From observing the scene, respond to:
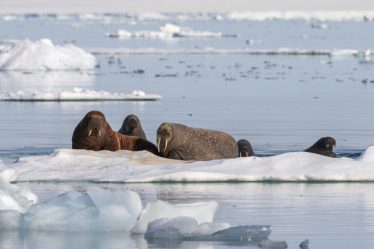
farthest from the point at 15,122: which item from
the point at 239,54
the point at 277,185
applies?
the point at 239,54

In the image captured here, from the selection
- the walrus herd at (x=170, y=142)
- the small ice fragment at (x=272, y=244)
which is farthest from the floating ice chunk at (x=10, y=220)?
the walrus herd at (x=170, y=142)

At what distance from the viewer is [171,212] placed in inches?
296

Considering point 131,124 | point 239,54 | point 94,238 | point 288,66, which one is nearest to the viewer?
point 94,238

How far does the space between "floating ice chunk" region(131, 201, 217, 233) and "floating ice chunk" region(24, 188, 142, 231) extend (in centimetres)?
9

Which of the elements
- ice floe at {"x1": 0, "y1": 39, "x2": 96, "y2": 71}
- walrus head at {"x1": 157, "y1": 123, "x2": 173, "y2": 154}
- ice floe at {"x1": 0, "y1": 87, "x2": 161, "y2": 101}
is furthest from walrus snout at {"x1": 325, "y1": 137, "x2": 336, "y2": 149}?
ice floe at {"x1": 0, "y1": 39, "x2": 96, "y2": 71}

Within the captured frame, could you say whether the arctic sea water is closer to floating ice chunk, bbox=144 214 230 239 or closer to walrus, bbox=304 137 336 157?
floating ice chunk, bbox=144 214 230 239

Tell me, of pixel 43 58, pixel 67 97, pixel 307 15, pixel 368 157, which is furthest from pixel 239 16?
pixel 368 157

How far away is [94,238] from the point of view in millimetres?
7445

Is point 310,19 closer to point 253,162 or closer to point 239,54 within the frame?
point 239,54

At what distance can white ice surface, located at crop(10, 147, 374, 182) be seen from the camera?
10.3 m

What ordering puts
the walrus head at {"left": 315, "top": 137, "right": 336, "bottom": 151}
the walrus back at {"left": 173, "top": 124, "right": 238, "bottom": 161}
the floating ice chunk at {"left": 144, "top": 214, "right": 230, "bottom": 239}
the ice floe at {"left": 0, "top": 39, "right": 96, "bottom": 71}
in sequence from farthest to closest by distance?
the ice floe at {"left": 0, "top": 39, "right": 96, "bottom": 71} < the walrus head at {"left": 315, "top": 137, "right": 336, "bottom": 151} < the walrus back at {"left": 173, "top": 124, "right": 238, "bottom": 161} < the floating ice chunk at {"left": 144, "top": 214, "right": 230, "bottom": 239}

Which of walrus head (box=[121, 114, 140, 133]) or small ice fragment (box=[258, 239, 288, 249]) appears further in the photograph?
walrus head (box=[121, 114, 140, 133])

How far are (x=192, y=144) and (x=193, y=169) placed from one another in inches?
75.4

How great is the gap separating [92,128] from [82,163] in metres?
1.20
